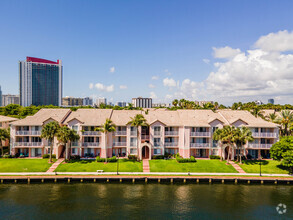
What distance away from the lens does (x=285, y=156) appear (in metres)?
46.2

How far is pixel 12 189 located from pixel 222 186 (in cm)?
4443

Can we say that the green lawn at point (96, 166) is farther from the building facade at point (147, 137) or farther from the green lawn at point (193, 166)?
the green lawn at point (193, 166)

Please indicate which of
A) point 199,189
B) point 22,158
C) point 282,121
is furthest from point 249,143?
point 22,158

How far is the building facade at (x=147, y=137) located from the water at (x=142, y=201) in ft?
47.5

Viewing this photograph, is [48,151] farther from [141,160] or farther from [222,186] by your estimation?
[222,186]

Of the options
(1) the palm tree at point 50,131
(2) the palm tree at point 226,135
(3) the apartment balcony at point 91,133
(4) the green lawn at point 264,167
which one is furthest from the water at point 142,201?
(3) the apartment balcony at point 91,133

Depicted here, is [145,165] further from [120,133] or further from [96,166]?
[96,166]

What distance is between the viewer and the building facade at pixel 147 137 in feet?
183

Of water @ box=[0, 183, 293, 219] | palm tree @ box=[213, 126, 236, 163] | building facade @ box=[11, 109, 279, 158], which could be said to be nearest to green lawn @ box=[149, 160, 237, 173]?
building facade @ box=[11, 109, 279, 158]

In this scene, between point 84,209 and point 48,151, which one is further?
point 48,151

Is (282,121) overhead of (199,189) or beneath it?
overhead

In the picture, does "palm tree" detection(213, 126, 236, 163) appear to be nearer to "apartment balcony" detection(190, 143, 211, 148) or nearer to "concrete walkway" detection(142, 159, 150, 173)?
"apartment balcony" detection(190, 143, 211, 148)

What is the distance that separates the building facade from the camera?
55.7 m

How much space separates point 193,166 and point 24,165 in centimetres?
4334
